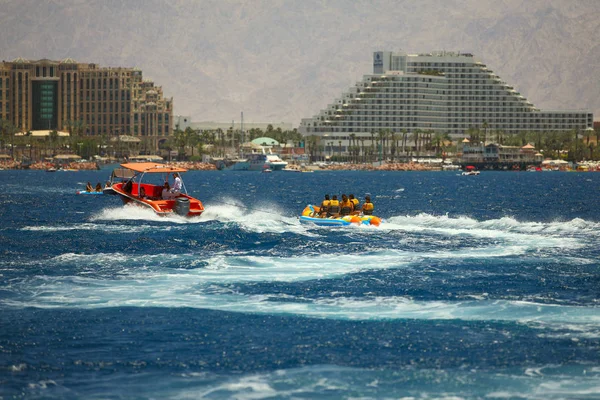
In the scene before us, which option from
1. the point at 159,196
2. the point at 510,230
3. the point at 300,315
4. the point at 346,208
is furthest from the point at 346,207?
the point at 300,315

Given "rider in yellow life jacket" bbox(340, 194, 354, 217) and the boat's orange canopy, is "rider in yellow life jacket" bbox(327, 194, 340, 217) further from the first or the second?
the boat's orange canopy

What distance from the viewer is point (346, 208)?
190 feet

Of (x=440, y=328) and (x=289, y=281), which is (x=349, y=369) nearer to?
(x=440, y=328)

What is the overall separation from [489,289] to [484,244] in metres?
14.1

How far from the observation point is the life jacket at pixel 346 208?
190 feet

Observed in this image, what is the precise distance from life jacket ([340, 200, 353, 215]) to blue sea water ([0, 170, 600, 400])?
295 centimetres

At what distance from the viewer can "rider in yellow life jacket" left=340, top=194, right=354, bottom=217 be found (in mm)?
58000

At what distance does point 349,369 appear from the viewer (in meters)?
25.9

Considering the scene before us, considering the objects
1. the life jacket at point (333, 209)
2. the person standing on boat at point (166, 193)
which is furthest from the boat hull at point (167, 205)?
the life jacket at point (333, 209)

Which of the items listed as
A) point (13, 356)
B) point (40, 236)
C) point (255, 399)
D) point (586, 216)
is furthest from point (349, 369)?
point (586, 216)

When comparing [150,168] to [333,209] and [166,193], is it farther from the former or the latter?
[333,209]

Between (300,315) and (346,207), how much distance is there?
26661 mm

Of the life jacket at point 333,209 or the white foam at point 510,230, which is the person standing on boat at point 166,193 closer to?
the life jacket at point 333,209

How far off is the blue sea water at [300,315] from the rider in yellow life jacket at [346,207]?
295cm
